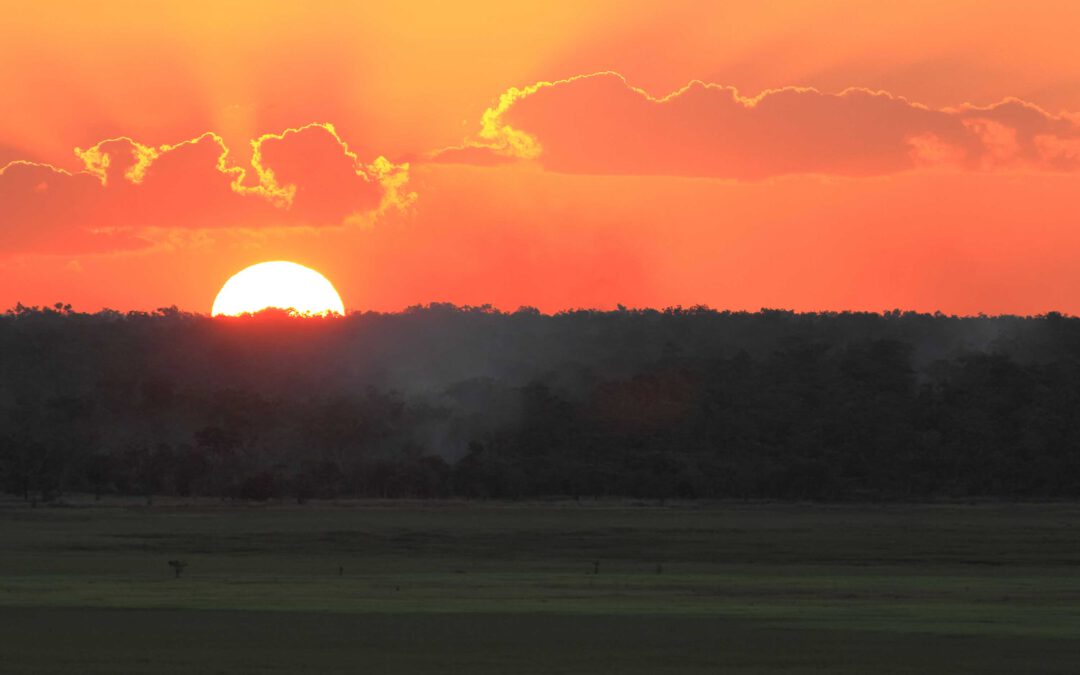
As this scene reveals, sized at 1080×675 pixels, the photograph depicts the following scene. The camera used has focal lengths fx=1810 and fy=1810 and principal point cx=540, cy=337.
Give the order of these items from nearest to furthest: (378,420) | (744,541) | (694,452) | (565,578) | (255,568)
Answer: (565,578) → (255,568) → (744,541) → (694,452) → (378,420)

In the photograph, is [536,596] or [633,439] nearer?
[536,596]

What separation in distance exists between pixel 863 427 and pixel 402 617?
13650 cm

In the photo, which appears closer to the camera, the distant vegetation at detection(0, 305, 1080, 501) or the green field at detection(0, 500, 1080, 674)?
the green field at detection(0, 500, 1080, 674)

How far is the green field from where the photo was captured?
116ft

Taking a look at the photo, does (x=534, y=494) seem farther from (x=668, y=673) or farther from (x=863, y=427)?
(x=668, y=673)

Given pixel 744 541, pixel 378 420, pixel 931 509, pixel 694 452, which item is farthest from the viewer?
pixel 378 420

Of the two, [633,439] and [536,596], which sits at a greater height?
[633,439]

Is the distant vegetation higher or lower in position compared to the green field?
higher

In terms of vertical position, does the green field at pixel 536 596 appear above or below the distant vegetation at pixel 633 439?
below

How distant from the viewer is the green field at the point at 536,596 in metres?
35.4

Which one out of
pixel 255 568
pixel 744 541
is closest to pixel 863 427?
pixel 744 541

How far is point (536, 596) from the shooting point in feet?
175

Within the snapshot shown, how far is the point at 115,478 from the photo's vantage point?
521 ft

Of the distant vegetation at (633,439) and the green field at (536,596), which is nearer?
the green field at (536,596)
